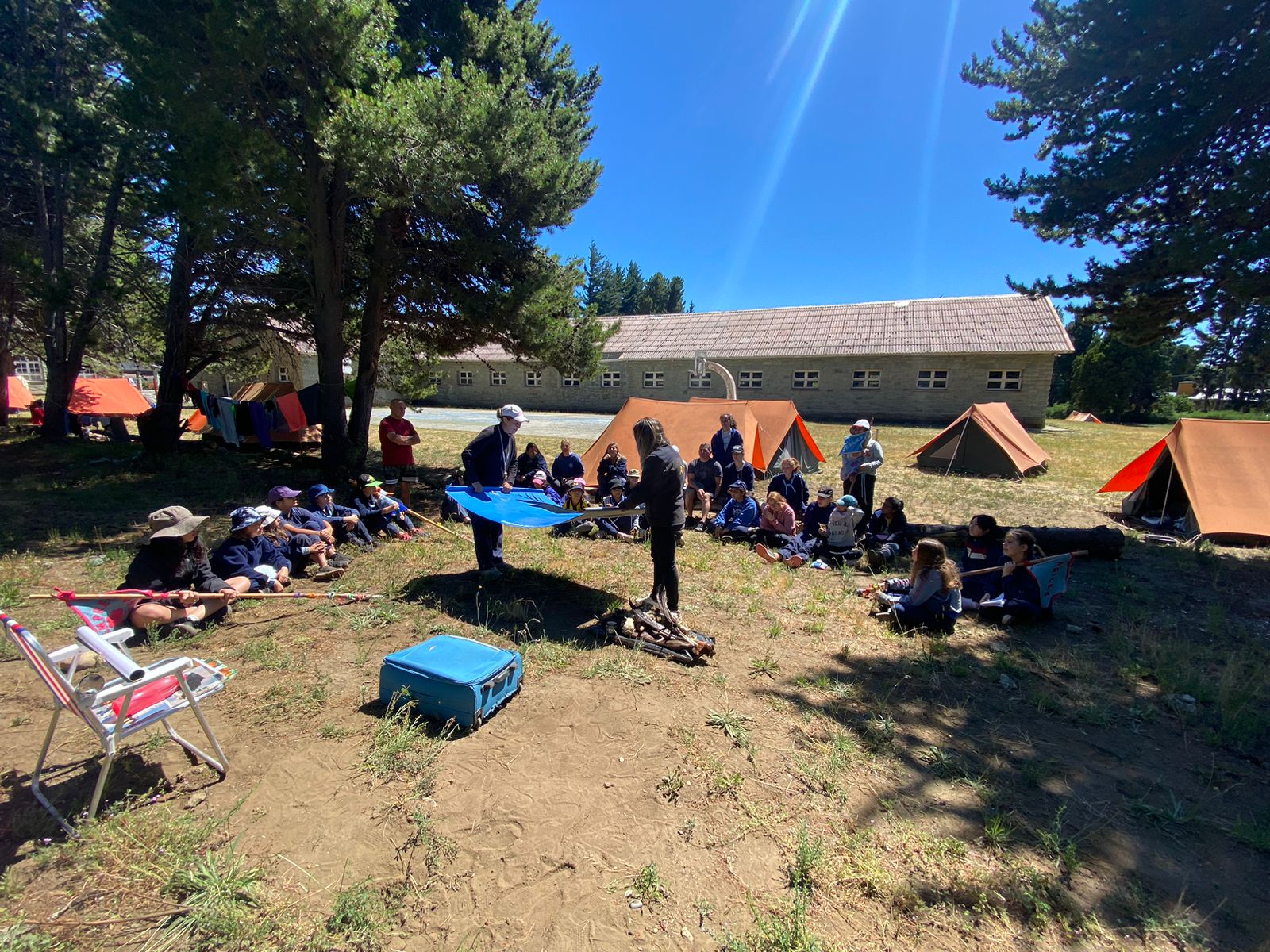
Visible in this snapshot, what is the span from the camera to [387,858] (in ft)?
7.83

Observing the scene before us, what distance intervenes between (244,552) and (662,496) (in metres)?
3.79

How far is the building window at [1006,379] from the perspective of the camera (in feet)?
71.9

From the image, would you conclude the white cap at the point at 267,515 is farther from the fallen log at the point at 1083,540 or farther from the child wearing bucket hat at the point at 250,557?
the fallen log at the point at 1083,540

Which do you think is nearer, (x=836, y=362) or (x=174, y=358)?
(x=174, y=358)

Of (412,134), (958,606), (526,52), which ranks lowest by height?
(958,606)

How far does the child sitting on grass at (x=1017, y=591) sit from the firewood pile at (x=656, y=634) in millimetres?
2754

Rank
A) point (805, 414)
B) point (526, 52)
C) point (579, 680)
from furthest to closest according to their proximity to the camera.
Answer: point (805, 414), point (526, 52), point (579, 680)

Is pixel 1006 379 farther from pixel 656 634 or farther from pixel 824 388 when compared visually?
pixel 656 634

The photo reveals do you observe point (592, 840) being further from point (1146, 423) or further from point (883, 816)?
point (1146, 423)

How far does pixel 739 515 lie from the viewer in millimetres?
7844

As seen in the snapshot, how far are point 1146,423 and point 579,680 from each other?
3809 cm

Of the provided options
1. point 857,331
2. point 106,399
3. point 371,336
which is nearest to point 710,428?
point 371,336

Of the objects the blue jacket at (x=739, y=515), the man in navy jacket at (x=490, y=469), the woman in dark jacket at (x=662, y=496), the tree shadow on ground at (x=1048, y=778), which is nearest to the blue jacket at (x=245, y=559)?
the man in navy jacket at (x=490, y=469)

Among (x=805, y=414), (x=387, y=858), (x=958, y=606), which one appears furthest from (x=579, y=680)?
(x=805, y=414)
